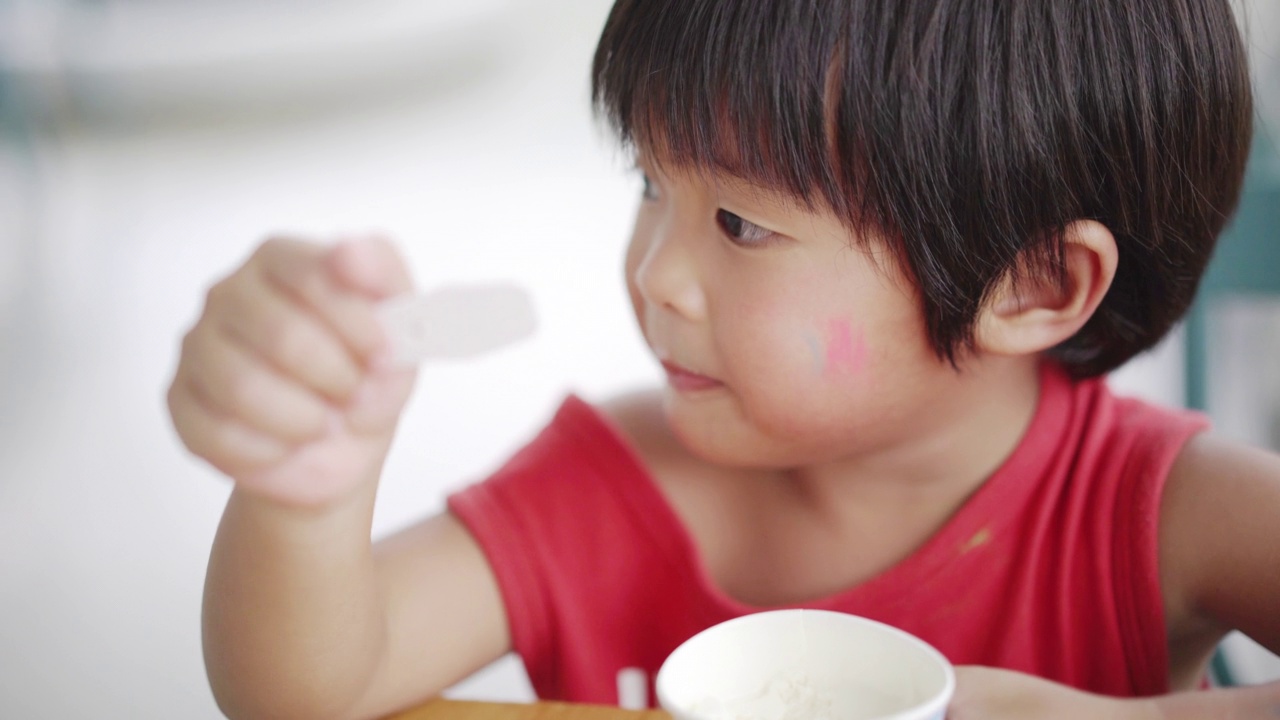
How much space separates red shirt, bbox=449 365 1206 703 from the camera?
73 cm

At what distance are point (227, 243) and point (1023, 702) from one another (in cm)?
225

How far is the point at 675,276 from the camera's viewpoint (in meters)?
0.67

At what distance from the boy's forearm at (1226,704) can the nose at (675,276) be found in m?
0.34

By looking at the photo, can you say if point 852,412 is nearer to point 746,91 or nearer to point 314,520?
point 746,91

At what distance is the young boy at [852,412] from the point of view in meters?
0.56

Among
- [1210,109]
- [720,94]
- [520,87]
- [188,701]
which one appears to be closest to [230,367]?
[720,94]

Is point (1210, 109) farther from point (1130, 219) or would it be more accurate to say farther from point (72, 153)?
point (72, 153)

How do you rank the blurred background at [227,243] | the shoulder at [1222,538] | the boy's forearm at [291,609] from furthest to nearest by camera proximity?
the blurred background at [227,243] < the shoulder at [1222,538] < the boy's forearm at [291,609]

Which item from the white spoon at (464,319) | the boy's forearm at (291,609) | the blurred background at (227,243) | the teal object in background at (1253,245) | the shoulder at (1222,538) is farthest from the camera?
the blurred background at (227,243)

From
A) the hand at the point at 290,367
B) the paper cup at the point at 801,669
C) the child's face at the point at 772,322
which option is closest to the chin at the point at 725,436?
the child's face at the point at 772,322

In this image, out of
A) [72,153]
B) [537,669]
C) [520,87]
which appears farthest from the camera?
[520,87]

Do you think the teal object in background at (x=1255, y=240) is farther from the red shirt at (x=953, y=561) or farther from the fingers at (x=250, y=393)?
the fingers at (x=250, y=393)

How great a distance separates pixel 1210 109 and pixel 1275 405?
1.70ft

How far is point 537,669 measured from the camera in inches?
33.4
